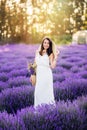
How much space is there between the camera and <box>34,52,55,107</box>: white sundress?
5.94 meters

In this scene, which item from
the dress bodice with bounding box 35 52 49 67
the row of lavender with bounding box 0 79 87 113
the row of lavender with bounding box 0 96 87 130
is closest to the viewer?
the row of lavender with bounding box 0 96 87 130

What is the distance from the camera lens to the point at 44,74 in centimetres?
606

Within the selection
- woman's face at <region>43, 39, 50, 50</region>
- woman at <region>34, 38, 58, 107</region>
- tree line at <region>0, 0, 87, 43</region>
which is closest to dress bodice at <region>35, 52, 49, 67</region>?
woman at <region>34, 38, 58, 107</region>

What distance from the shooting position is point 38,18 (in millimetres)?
47125

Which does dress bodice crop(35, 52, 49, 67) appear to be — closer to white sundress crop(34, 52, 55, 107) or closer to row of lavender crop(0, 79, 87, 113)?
A: white sundress crop(34, 52, 55, 107)

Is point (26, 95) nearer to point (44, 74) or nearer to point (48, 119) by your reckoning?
point (44, 74)

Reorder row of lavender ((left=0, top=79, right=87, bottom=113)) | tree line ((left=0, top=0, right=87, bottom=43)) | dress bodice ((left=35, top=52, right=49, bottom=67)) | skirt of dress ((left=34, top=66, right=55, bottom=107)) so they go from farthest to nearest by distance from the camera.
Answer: tree line ((left=0, top=0, right=87, bottom=43)) → row of lavender ((left=0, top=79, right=87, bottom=113)) → dress bodice ((left=35, top=52, right=49, bottom=67)) → skirt of dress ((left=34, top=66, right=55, bottom=107))

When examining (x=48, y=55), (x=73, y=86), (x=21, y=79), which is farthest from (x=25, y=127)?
(x=21, y=79)

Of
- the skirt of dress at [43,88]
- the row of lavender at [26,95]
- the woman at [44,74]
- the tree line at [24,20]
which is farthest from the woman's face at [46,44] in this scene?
the tree line at [24,20]

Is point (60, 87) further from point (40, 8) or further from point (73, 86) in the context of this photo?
point (40, 8)

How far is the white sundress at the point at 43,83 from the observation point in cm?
594

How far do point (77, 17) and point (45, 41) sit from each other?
52.0 meters

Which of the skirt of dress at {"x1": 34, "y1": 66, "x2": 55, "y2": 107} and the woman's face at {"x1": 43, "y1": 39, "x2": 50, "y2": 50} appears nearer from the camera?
the skirt of dress at {"x1": 34, "y1": 66, "x2": 55, "y2": 107}

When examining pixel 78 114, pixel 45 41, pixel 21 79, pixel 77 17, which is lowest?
pixel 77 17
